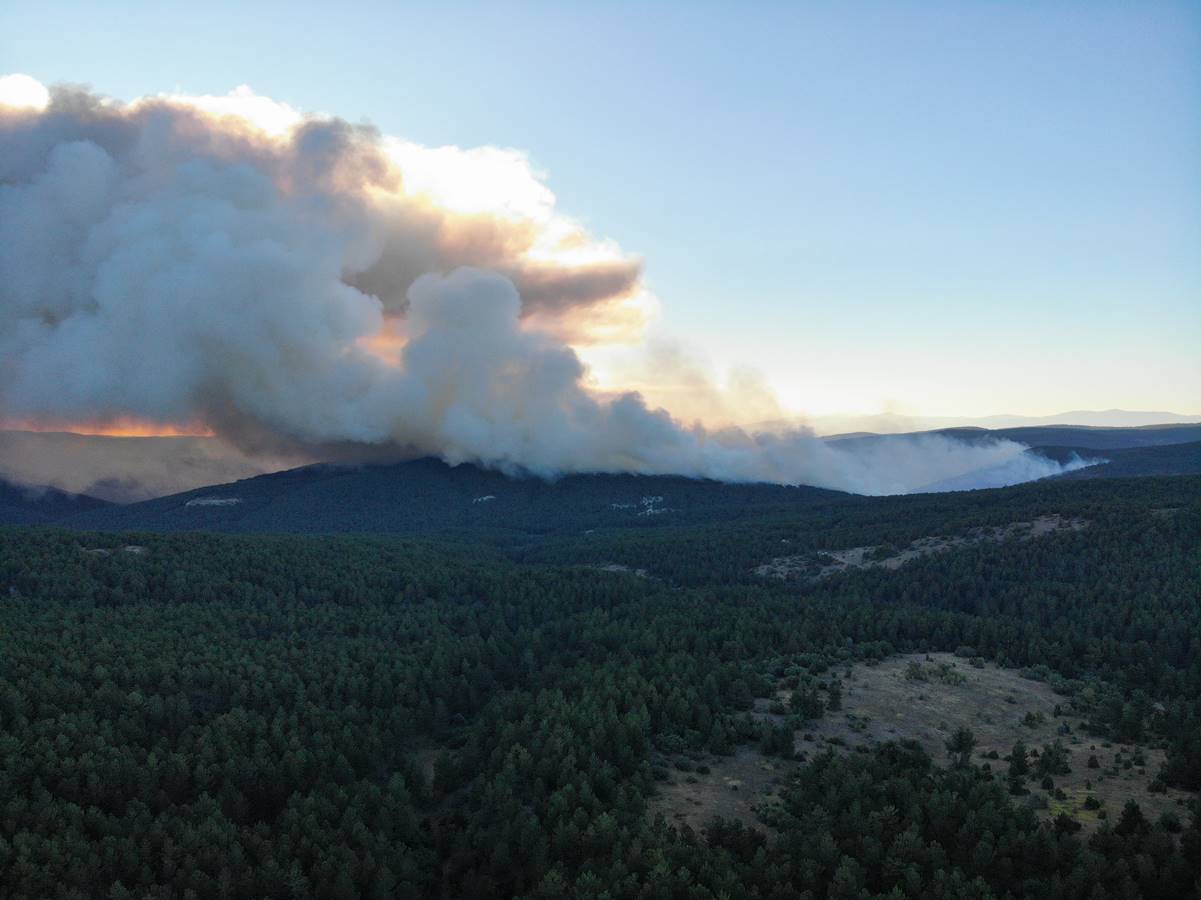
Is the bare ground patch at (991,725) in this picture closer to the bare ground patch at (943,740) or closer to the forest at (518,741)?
the bare ground patch at (943,740)

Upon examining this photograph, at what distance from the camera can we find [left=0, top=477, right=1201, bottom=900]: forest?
63812 mm

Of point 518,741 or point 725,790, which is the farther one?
point 518,741

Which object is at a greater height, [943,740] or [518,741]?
[518,741]

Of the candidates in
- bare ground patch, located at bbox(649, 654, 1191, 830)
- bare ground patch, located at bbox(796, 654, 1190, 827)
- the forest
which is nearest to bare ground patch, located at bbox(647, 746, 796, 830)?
bare ground patch, located at bbox(649, 654, 1191, 830)

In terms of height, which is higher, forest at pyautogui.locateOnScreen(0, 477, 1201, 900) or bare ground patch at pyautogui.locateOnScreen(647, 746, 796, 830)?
forest at pyautogui.locateOnScreen(0, 477, 1201, 900)

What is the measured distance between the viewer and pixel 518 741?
9394 centimetres

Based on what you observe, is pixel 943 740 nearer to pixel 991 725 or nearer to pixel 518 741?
pixel 991 725

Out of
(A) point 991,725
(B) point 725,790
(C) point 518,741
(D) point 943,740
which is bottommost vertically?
(A) point 991,725

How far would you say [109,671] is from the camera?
108938 millimetres

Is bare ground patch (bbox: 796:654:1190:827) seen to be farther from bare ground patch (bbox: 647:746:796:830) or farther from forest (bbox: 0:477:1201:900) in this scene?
bare ground patch (bbox: 647:746:796:830)

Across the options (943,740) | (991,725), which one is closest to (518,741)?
(943,740)

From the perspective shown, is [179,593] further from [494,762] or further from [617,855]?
[617,855]

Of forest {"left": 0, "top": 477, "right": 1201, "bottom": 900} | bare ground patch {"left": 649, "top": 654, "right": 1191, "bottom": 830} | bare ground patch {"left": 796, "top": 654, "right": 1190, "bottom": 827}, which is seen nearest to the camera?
forest {"left": 0, "top": 477, "right": 1201, "bottom": 900}

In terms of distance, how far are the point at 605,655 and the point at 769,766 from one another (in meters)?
45.8
